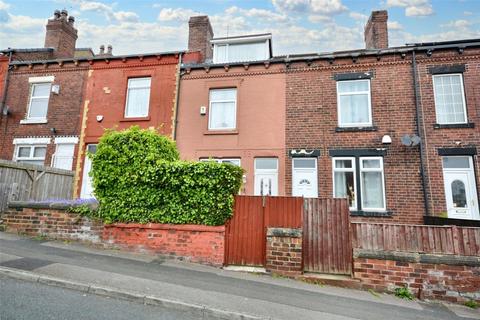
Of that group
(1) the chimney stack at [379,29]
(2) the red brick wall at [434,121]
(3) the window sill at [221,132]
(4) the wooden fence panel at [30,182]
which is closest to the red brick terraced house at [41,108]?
(4) the wooden fence panel at [30,182]

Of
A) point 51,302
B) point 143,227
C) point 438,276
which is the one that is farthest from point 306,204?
point 51,302

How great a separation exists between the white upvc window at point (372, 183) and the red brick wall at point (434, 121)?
1524 mm

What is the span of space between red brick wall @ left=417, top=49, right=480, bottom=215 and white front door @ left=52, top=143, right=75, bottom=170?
1489 centimetres

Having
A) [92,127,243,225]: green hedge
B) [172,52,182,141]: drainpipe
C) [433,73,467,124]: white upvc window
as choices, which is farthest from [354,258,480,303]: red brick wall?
[172,52,182,141]: drainpipe

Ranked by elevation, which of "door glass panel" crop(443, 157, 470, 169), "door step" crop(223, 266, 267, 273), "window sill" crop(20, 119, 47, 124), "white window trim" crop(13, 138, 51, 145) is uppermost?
"window sill" crop(20, 119, 47, 124)

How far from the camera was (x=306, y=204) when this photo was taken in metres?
7.24

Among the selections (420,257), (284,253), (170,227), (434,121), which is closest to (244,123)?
(170,227)

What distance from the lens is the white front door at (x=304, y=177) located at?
448 inches

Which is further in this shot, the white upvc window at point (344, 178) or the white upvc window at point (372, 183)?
the white upvc window at point (344, 178)

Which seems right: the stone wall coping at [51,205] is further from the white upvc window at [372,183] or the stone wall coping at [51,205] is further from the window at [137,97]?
the white upvc window at [372,183]

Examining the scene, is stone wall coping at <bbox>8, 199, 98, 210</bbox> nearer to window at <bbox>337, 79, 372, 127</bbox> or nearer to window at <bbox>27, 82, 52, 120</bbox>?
window at <bbox>27, 82, 52, 120</bbox>

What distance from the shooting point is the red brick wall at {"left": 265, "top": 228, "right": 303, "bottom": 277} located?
6.79 m

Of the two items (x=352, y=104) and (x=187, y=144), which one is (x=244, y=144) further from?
(x=352, y=104)

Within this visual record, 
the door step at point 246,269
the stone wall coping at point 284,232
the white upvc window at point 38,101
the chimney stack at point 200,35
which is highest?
the chimney stack at point 200,35
